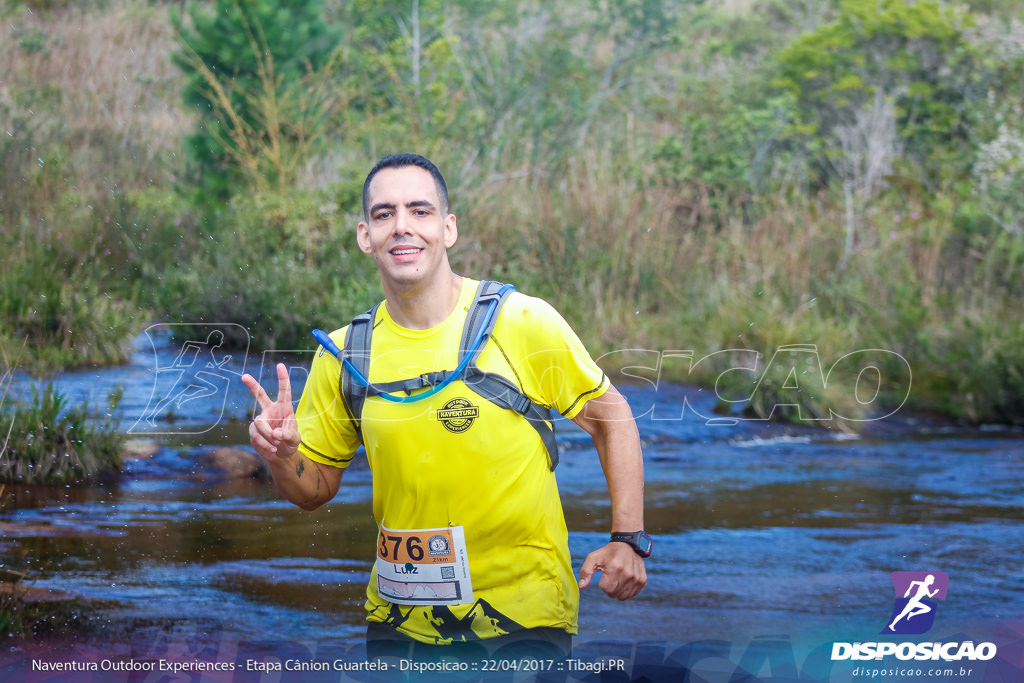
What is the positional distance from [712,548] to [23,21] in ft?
57.4

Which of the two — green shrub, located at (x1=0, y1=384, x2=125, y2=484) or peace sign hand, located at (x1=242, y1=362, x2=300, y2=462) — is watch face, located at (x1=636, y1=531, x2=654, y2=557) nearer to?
peace sign hand, located at (x1=242, y1=362, x2=300, y2=462)

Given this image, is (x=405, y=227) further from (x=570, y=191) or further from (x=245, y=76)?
(x=245, y=76)

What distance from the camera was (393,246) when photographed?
8.73 feet

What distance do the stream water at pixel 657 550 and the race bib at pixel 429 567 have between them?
0.46 m

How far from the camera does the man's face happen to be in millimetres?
2645

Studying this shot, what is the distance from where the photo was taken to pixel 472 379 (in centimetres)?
262

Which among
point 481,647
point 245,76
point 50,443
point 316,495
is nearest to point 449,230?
point 316,495

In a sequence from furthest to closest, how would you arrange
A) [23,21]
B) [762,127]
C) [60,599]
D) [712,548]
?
[23,21] < [762,127] < [712,548] < [60,599]

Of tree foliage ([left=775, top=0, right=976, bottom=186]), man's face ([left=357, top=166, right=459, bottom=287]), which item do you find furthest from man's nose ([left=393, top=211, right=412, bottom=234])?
tree foliage ([left=775, top=0, right=976, bottom=186])

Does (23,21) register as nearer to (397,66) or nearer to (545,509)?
(397,66)

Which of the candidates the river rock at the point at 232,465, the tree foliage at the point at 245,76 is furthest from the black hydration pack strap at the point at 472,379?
the tree foliage at the point at 245,76

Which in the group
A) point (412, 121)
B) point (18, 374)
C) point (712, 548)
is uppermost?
point (412, 121)

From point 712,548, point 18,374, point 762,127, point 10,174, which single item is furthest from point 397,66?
point 712,548

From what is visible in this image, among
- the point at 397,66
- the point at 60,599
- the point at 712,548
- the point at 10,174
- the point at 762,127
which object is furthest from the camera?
the point at 397,66
